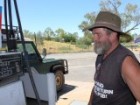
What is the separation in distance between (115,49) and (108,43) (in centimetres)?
9

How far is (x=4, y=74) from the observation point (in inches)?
113

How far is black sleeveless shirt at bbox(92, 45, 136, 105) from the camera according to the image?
2.98 meters

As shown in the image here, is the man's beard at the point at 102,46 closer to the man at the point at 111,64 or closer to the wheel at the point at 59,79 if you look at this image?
the man at the point at 111,64

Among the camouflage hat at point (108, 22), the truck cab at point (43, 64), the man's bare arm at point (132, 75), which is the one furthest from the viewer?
the truck cab at point (43, 64)

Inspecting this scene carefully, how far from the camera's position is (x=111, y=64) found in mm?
3061

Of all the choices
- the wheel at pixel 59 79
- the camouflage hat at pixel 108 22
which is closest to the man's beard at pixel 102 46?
the camouflage hat at pixel 108 22

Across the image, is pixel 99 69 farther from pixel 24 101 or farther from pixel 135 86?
pixel 24 101

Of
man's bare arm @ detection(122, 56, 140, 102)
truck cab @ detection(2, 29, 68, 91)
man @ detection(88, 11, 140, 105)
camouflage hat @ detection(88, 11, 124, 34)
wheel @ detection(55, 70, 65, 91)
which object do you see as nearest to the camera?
man's bare arm @ detection(122, 56, 140, 102)

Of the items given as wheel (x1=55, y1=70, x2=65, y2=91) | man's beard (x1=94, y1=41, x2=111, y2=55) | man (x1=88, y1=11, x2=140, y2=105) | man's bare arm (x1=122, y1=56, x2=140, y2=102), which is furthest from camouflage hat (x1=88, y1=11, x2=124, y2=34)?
wheel (x1=55, y1=70, x2=65, y2=91)

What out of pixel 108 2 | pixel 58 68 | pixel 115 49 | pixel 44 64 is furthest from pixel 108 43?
pixel 108 2

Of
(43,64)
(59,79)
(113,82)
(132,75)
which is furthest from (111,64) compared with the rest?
(59,79)

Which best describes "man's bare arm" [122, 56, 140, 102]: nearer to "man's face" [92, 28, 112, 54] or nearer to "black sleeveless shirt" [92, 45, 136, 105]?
"black sleeveless shirt" [92, 45, 136, 105]

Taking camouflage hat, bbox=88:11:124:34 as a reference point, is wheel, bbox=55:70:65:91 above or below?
below

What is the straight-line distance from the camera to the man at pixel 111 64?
295 centimetres
